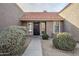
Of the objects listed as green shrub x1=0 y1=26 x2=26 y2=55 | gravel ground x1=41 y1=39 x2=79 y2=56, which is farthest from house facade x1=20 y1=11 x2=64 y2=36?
green shrub x1=0 y1=26 x2=26 y2=55

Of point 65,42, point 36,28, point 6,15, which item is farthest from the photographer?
point 36,28

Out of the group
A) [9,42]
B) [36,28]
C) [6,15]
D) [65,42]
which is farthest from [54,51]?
[36,28]

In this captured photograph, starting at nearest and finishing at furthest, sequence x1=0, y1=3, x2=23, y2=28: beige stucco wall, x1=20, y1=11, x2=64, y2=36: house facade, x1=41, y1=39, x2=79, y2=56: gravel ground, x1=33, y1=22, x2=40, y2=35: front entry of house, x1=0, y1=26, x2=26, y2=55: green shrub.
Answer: x1=0, y1=26, x2=26, y2=55: green shrub, x1=0, y1=3, x2=23, y2=28: beige stucco wall, x1=41, y1=39, x2=79, y2=56: gravel ground, x1=33, y1=22, x2=40, y2=35: front entry of house, x1=20, y1=11, x2=64, y2=36: house facade

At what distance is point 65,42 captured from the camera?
261 inches

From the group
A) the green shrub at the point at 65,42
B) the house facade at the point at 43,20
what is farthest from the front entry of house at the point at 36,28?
the green shrub at the point at 65,42

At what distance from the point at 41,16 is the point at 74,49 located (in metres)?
4.52

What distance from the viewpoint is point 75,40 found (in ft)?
22.3

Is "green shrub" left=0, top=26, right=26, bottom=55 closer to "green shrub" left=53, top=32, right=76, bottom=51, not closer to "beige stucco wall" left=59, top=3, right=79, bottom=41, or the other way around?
"green shrub" left=53, top=32, right=76, bottom=51

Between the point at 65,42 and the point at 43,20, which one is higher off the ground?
the point at 43,20

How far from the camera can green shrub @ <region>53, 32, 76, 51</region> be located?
656 centimetres

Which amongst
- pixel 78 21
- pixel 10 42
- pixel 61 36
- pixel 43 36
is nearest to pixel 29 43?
pixel 43 36

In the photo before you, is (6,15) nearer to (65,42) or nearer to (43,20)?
(65,42)

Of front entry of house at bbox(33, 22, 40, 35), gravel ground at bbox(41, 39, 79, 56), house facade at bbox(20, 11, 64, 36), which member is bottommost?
gravel ground at bbox(41, 39, 79, 56)

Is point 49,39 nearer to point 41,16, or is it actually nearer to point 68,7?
point 68,7
